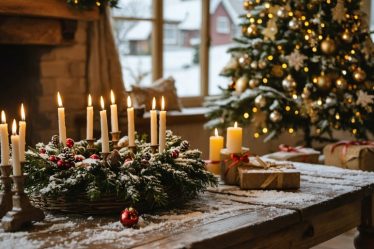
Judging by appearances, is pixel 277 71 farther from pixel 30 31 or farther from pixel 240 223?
pixel 240 223

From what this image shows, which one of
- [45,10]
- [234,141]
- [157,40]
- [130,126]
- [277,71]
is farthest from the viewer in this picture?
[157,40]

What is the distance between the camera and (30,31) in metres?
3.41

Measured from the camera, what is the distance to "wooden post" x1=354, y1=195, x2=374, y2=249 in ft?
7.03

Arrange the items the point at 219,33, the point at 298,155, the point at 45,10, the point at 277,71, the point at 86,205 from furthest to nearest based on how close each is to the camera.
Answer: the point at 219,33 < the point at 277,71 < the point at 45,10 < the point at 298,155 < the point at 86,205

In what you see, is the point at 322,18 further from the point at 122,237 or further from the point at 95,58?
the point at 122,237

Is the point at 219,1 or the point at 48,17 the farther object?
the point at 219,1

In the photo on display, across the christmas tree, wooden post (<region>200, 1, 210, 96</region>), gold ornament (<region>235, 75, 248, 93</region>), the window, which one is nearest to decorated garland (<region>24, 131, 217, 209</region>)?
the christmas tree

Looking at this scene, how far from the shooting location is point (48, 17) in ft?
11.4

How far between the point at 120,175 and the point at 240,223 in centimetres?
38

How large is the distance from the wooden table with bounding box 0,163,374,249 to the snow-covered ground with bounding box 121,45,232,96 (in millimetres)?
2559

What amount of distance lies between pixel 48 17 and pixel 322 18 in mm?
1950

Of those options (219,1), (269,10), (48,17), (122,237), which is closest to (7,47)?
(48,17)

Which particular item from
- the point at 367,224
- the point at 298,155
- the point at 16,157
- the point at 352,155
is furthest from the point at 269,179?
the point at 352,155

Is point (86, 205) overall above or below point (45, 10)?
below
